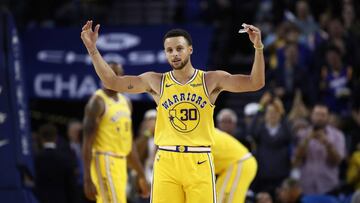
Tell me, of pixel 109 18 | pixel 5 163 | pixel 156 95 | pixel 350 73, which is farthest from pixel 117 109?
pixel 109 18

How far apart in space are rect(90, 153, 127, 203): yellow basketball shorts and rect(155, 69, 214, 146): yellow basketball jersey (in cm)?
216

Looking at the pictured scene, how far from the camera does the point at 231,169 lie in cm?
1009

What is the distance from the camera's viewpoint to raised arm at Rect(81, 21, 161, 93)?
301 inches

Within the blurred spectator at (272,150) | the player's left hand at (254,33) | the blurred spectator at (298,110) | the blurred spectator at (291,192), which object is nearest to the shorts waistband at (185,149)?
the player's left hand at (254,33)

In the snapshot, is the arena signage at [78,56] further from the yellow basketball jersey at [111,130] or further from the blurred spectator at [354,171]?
the yellow basketball jersey at [111,130]

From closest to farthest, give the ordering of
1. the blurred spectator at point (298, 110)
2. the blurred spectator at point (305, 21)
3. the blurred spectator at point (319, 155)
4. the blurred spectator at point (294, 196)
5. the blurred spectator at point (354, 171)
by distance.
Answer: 1. the blurred spectator at point (294, 196)
2. the blurred spectator at point (319, 155)
3. the blurred spectator at point (354, 171)
4. the blurred spectator at point (298, 110)
5. the blurred spectator at point (305, 21)

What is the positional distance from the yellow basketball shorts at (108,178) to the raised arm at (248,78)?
2.47 metres

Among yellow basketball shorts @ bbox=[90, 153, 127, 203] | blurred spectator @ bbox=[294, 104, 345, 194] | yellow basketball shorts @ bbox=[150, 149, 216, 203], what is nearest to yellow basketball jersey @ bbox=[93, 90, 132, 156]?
yellow basketball shorts @ bbox=[90, 153, 127, 203]

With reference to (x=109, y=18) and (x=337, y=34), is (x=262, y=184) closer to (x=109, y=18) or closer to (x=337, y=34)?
(x=337, y=34)

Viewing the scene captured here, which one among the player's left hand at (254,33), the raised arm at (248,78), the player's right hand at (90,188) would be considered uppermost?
the player's left hand at (254,33)

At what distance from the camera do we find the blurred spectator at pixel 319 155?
12.9 m

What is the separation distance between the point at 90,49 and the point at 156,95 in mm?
728

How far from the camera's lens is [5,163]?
33.3 feet

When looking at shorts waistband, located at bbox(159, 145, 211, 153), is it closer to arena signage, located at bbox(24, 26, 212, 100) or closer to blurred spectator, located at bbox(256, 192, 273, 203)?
blurred spectator, located at bbox(256, 192, 273, 203)
